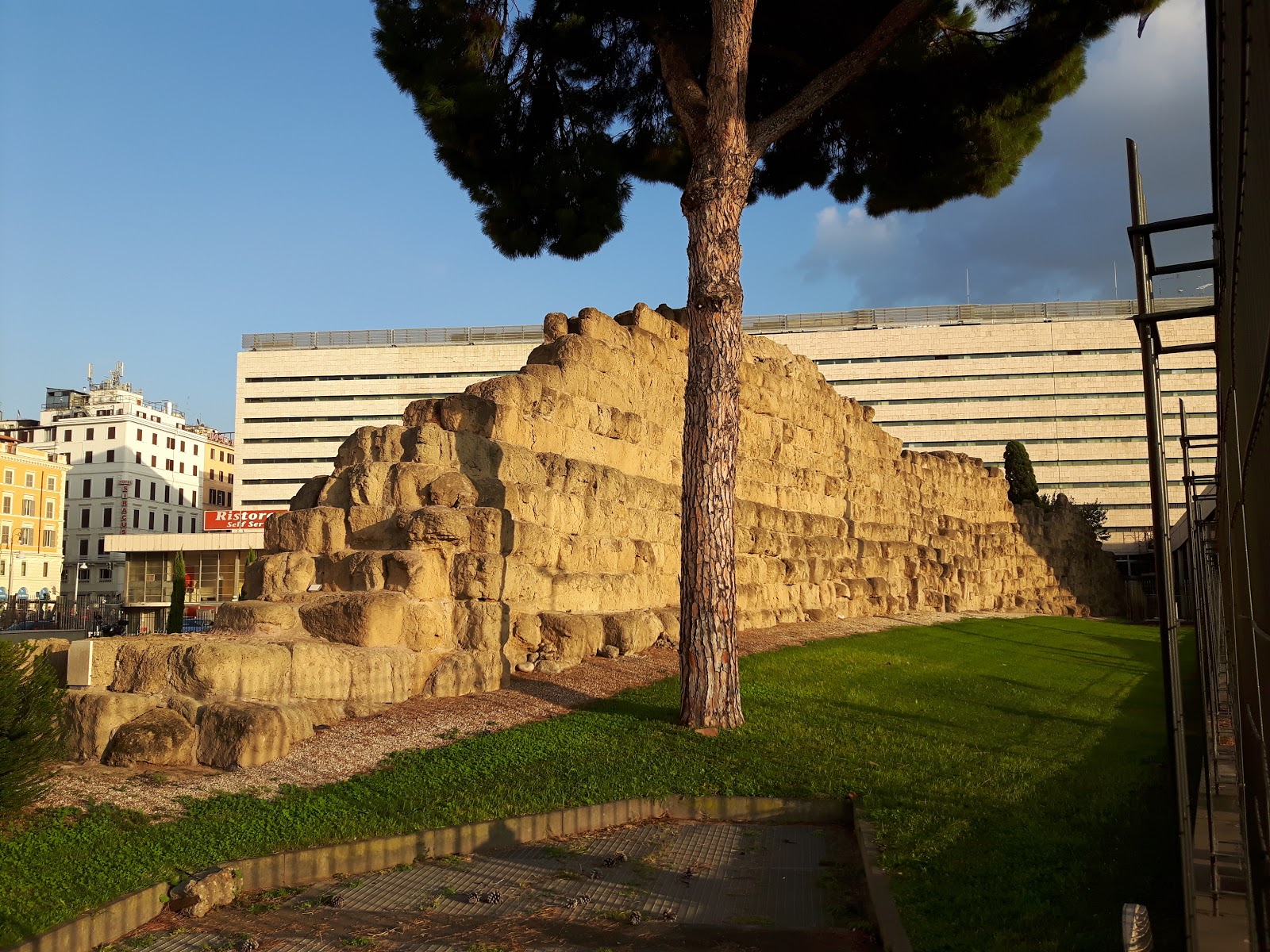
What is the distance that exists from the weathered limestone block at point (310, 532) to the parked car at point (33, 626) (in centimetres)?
3290

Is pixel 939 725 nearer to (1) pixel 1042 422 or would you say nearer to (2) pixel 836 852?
(2) pixel 836 852

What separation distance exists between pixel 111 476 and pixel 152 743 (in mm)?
76338

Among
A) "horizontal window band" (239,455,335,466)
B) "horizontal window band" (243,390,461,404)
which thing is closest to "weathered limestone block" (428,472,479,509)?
"horizontal window band" (243,390,461,404)

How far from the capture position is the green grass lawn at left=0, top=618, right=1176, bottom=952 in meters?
4.58

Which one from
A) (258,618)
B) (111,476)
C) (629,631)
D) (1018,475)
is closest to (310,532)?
(258,618)

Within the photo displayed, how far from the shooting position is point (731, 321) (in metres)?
9.57

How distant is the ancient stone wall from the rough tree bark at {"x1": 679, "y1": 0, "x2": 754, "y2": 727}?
2.34 meters

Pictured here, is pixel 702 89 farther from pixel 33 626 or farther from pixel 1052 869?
pixel 33 626

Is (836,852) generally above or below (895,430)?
below

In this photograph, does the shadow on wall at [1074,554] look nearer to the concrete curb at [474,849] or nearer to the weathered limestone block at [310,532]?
the weathered limestone block at [310,532]

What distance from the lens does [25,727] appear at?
5.62 m

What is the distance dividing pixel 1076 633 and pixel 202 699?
1856 centimetres

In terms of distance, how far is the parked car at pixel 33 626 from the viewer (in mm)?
38875

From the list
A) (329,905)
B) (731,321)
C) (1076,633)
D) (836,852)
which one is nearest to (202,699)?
(329,905)
